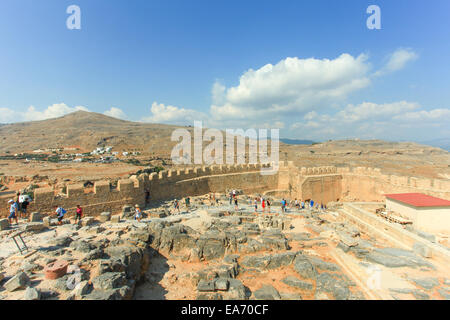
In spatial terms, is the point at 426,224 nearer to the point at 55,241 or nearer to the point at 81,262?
the point at 81,262

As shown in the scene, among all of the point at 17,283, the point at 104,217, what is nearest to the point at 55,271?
the point at 17,283

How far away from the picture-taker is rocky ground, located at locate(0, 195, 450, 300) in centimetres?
514

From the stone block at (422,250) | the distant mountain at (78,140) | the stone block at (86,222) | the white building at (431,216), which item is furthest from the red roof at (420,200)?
the distant mountain at (78,140)

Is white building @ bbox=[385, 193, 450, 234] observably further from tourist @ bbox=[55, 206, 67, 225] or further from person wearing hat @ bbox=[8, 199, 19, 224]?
person wearing hat @ bbox=[8, 199, 19, 224]

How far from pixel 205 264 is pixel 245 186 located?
1068 cm

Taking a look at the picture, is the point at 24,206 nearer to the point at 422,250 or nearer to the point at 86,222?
the point at 86,222

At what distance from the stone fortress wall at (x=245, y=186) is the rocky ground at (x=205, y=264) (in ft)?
3.79

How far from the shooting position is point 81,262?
5656 millimetres

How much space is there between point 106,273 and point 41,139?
76.7 meters

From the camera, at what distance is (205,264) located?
24.4 ft

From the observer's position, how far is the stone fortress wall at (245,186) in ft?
33.1

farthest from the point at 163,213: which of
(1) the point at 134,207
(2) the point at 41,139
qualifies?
(2) the point at 41,139

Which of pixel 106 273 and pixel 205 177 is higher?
pixel 205 177
